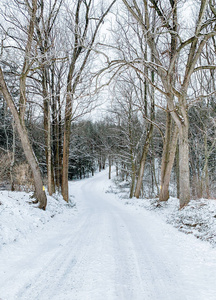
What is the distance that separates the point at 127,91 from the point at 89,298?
13.7 metres

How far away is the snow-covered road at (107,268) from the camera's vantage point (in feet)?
8.11

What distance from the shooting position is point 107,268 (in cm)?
311

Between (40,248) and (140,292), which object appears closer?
(140,292)

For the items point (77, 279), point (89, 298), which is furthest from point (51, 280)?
point (89, 298)

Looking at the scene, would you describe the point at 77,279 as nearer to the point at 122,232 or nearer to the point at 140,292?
the point at 140,292

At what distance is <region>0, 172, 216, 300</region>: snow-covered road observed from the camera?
247 centimetres

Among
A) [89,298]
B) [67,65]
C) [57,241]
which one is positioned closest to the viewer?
[89,298]

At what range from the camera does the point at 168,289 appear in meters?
2.59

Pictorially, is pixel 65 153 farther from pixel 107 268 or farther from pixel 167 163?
pixel 107 268

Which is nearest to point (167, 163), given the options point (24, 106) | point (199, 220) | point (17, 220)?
point (199, 220)

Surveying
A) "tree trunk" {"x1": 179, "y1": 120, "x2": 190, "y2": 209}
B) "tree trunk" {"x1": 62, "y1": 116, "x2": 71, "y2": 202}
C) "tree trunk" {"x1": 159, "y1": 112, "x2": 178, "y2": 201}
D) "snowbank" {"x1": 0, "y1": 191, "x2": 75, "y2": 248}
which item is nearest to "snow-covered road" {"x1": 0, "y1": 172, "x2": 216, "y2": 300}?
"snowbank" {"x1": 0, "y1": 191, "x2": 75, "y2": 248}

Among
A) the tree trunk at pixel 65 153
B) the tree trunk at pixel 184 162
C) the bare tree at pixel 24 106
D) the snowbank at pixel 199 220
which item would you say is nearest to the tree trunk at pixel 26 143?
the bare tree at pixel 24 106

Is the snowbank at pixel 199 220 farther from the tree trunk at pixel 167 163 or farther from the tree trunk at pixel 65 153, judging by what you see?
the tree trunk at pixel 65 153

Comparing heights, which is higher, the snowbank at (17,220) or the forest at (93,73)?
the forest at (93,73)
